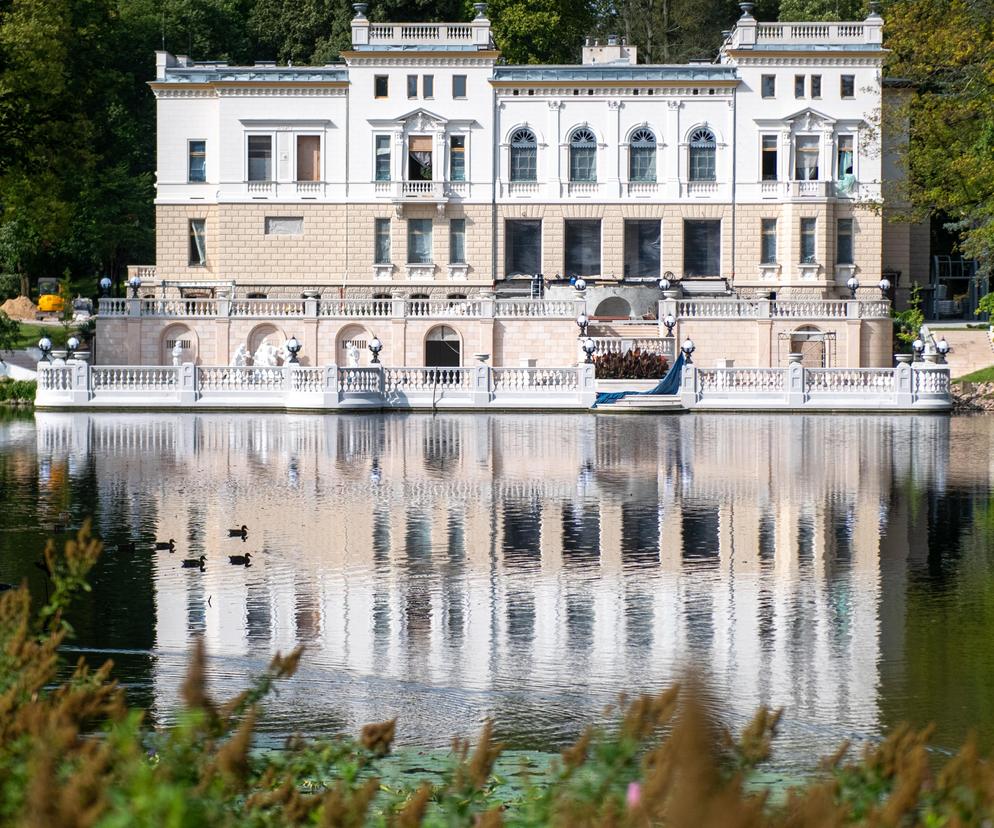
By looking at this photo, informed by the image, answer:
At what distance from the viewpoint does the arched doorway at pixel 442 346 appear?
6219 cm

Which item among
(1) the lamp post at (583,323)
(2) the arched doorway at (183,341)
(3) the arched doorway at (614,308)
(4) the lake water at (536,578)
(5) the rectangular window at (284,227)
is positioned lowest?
(4) the lake water at (536,578)

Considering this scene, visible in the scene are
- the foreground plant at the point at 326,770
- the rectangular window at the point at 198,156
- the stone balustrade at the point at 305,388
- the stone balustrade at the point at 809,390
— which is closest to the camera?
the foreground plant at the point at 326,770

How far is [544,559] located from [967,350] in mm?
44581

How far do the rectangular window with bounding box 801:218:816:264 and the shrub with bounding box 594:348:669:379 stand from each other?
48.2 ft

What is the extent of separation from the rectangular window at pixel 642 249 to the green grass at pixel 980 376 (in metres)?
14.2

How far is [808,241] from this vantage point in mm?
68188

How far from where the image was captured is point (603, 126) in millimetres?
69375

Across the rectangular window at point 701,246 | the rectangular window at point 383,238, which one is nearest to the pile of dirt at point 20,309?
the rectangular window at point 383,238

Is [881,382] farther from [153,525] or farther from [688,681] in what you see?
[688,681]

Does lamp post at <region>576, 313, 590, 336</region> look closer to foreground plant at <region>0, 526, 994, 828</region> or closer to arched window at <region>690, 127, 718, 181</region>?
arched window at <region>690, 127, 718, 181</region>

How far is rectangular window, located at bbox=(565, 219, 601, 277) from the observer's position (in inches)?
2736

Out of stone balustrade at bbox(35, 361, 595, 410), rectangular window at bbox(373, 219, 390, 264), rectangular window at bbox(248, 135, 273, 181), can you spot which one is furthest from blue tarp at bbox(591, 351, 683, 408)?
rectangular window at bbox(248, 135, 273, 181)

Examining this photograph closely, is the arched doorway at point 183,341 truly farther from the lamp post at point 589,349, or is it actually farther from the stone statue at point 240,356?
the lamp post at point 589,349

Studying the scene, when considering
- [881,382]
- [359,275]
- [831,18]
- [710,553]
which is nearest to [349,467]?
[710,553]
